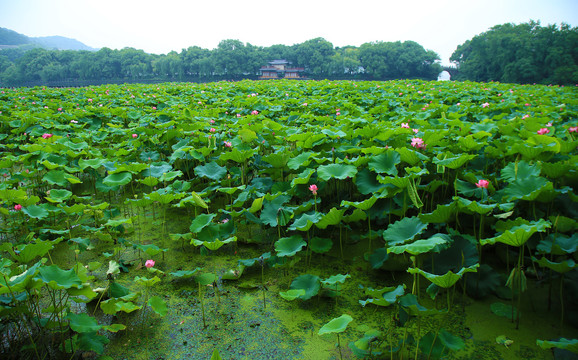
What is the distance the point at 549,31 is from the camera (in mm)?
27125

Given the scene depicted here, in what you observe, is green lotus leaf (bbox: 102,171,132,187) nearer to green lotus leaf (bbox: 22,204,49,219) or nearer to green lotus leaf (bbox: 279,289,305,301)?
green lotus leaf (bbox: 22,204,49,219)

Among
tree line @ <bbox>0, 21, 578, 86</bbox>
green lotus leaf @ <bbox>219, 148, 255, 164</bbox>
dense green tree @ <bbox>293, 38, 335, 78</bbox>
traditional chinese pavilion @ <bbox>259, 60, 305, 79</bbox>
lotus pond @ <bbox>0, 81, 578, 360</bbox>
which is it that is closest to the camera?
lotus pond @ <bbox>0, 81, 578, 360</bbox>

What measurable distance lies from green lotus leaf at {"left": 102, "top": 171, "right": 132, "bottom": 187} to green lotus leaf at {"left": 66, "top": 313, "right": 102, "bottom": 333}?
44.6 inches

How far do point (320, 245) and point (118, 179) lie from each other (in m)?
1.43

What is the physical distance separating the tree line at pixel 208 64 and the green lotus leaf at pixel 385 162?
41.2 metres

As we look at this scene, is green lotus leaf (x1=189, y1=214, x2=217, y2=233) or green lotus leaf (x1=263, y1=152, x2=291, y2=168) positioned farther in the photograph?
green lotus leaf (x1=263, y1=152, x2=291, y2=168)

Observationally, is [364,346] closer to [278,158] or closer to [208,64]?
[278,158]

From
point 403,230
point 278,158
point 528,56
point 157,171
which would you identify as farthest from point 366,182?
point 528,56

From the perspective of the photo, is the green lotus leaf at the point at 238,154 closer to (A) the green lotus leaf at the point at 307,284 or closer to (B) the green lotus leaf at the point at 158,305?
(A) the green lotus leaf at the point at 307,284

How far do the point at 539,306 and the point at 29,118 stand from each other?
5.14 metres

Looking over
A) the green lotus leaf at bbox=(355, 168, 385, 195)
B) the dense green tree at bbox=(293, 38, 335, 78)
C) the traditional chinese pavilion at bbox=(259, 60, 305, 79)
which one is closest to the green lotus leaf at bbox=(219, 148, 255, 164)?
the green lotus leaf at bbox=(355, 168, 385, 195)

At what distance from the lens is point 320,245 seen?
1.71 metres

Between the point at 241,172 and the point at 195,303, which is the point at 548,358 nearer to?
the point at 195,303

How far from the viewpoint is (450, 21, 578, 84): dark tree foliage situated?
79.9 feet
